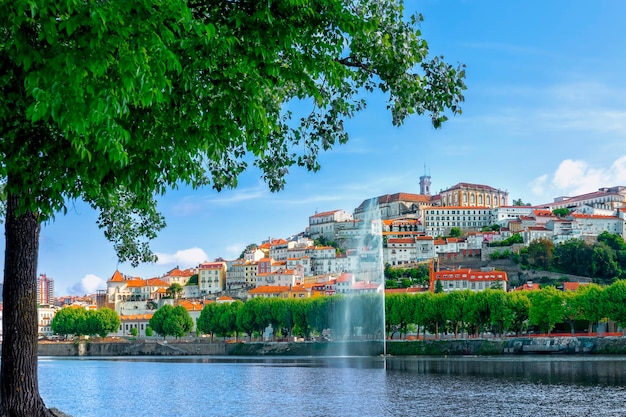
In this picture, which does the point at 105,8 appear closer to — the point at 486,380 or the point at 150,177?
the point at 150,177

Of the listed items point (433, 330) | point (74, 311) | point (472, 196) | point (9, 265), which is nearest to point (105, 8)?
point (9, 265)

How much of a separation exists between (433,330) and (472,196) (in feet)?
349

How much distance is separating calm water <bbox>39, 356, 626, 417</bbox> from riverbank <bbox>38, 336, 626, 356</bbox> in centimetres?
1458

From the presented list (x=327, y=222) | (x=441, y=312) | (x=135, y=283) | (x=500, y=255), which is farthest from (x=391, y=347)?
(x=327, y=222)

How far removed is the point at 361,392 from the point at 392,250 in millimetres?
124196

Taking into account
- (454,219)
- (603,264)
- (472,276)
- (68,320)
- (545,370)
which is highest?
(454,219)

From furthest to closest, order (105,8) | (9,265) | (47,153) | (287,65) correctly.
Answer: (9,265) < (287,65) < (47,153) < (105,8)

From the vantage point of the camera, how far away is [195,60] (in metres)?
7.98

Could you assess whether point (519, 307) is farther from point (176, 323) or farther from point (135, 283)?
point (135, 283)

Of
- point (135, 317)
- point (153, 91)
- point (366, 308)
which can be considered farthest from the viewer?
point (135, 317)

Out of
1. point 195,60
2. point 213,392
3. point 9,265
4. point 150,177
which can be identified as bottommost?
point 213,392

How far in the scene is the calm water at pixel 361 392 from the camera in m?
29.7

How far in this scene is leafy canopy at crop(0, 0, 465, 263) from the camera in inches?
277

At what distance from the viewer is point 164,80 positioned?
7.32 meters
